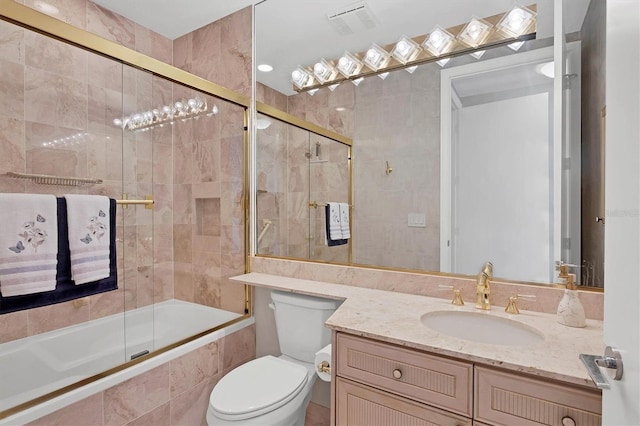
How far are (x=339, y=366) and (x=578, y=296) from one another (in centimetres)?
92

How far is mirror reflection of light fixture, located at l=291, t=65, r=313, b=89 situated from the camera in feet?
6.40

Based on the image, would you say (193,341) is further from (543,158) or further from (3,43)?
(543,158)

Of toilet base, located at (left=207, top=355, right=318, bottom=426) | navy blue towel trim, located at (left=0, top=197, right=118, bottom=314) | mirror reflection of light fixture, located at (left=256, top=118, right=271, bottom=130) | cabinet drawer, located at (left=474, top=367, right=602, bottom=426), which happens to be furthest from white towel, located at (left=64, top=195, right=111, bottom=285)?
cabinet drawer, located at (left=474, top=367, right=602, bottom=426)

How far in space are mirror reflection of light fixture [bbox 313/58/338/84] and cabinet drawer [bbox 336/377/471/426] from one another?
1.56 m

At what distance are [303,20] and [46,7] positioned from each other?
4.84 feet

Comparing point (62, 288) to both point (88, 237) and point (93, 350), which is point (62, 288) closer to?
point (88, 237)

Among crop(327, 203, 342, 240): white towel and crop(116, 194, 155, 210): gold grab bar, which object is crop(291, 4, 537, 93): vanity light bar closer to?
crop(327, 203, 342, 240): white towel

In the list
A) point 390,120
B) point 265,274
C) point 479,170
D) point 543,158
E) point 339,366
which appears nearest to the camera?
point 339,366

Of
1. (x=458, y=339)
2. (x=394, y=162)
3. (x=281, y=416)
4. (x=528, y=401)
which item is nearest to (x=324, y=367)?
(x=281, y=416)

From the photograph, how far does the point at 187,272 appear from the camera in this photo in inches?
93.9

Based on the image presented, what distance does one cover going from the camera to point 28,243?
124cm

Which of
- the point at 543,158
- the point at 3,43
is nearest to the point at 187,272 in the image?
the point at 3,43

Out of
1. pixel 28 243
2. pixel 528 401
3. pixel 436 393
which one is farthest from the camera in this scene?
pixel 28 243

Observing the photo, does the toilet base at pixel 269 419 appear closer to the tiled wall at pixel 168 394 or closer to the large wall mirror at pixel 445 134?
the tiled wall at pixel 168 394
